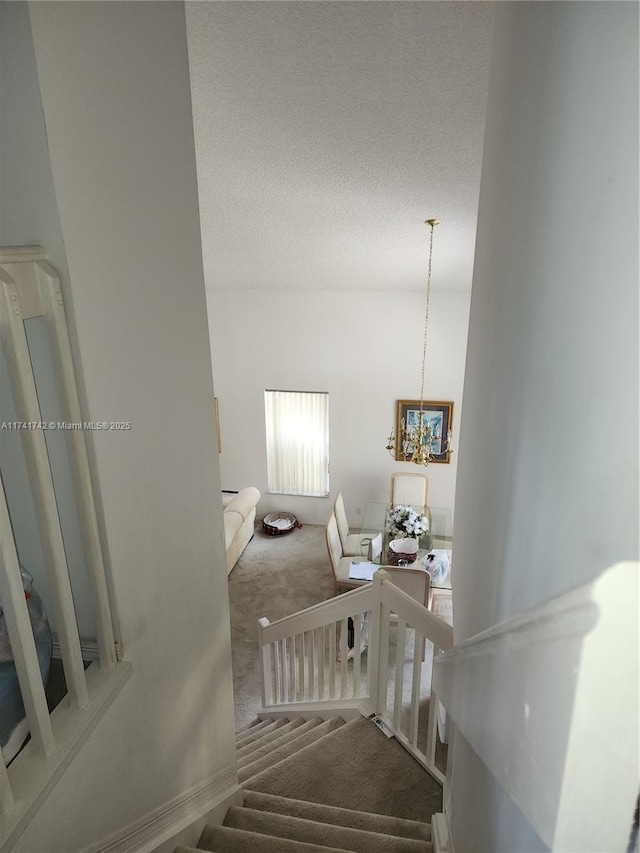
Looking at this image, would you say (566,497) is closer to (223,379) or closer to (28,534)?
→ (28,534)

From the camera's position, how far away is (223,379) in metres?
7.75

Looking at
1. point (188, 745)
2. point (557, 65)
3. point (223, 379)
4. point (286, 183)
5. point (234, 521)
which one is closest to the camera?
point (557, 65)

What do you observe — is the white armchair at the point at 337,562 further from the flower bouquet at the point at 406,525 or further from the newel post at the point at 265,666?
the newel post at the point at 265,666

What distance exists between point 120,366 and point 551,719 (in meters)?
1.40

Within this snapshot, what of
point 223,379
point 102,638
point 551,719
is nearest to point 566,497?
point 551,719

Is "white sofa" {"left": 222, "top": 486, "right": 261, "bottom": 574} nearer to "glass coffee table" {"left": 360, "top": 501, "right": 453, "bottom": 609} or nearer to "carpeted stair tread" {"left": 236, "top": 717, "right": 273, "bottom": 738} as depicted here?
"glass coffee table" {"left": 360, "top": 501, "right": 453, "bottom": 609}

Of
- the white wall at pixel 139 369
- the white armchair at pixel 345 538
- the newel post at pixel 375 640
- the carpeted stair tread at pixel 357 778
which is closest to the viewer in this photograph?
the white wall at pixel 139 369

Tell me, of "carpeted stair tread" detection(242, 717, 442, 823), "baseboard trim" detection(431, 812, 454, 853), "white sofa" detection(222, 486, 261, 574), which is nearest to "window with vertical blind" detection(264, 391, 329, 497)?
"white sofa" detection(222, 486, 261, 574)

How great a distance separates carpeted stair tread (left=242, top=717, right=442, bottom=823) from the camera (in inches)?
107

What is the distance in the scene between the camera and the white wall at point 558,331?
0.61 m

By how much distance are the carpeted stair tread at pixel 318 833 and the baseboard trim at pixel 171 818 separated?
12 centimetres

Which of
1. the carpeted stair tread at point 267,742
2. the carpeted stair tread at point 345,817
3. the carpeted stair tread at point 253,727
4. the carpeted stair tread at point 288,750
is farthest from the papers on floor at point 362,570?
the carpeted stair tread at point 345,817

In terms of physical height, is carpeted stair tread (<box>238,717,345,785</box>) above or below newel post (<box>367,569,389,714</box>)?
below

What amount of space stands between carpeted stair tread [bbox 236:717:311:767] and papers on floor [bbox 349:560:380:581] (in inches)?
72.3
